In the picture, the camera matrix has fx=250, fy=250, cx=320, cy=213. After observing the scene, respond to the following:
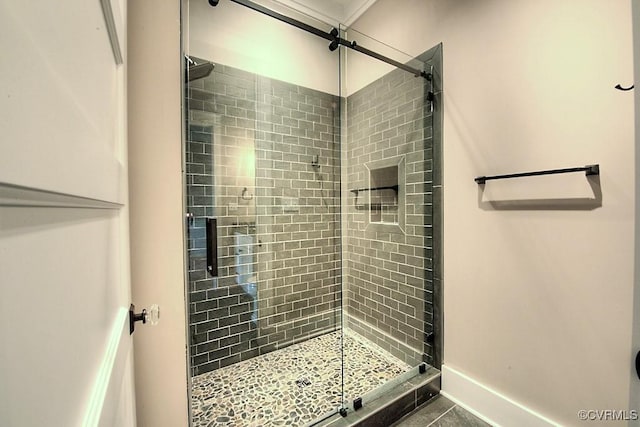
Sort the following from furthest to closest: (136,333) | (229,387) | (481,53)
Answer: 1. (229,387)
2. (481,53)
3. (136,333)

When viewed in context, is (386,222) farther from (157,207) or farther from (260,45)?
(260,45)

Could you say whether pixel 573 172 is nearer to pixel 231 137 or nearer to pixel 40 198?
pixel 40 198

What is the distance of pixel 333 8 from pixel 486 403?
10.5 ft

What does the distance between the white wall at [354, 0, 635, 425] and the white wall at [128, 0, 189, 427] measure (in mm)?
1538

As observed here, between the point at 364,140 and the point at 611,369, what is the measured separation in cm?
198

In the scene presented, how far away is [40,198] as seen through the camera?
184 millimetres

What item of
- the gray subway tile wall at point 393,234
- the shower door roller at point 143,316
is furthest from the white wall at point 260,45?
the shower door roller at point 143,316

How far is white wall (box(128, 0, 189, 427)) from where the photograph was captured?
894 mm

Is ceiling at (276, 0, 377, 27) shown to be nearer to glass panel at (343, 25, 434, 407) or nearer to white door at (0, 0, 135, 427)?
glass panel at (343, 25, 434, 407)

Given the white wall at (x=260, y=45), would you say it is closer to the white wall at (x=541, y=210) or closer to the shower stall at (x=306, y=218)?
the shower stall at (x=306, y=218)

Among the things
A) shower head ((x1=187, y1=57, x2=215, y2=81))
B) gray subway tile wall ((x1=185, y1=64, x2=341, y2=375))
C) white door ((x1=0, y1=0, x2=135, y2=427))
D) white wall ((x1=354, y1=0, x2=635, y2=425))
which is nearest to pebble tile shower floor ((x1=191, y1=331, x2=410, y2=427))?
gray subway tile wall ((x1=185, y1=64, x2=341, y2=375))

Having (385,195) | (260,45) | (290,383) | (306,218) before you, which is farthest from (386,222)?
(260,45)

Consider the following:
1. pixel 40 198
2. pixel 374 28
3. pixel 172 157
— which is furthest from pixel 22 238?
pixel 374 28

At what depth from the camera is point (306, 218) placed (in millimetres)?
2287
